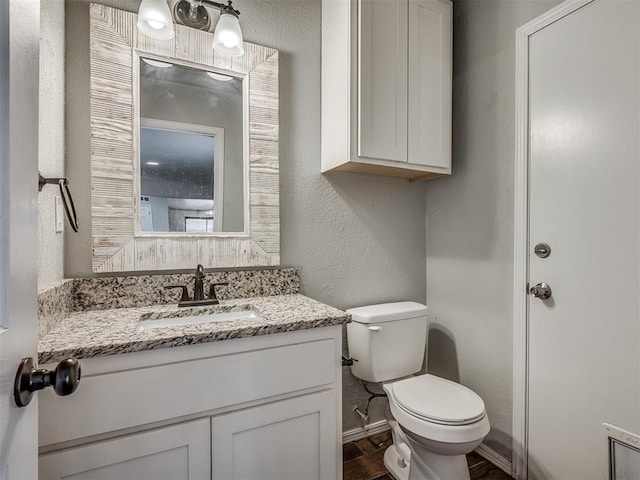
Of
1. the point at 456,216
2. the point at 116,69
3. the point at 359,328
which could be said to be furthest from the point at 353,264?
the point at 116,69

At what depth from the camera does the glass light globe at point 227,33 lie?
1.38 metres

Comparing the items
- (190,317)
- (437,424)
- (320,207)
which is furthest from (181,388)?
(320,207)

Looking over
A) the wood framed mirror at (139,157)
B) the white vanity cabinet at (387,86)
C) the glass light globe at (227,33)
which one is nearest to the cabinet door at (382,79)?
the white vanity cabinet at (387,86)

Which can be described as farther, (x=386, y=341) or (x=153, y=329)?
(x=386, y=341)

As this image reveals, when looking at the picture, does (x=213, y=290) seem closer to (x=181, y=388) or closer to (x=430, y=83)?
(x=181, y=388)

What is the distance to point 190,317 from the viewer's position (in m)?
1.27

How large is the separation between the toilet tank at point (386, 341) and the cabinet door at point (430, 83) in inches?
29.6

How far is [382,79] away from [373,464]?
183 centimetres

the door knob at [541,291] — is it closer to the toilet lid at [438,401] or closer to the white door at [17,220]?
the toilet lid at [438,401]

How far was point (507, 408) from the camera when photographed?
1.55 meters

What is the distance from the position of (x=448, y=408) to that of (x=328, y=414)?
1.63 ft

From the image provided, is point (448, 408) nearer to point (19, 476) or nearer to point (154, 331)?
point (154, 331)

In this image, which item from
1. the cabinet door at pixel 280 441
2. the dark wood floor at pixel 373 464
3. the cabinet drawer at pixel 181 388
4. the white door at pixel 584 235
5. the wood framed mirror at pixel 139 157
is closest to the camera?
the cabinet drawer at pixel 181 388

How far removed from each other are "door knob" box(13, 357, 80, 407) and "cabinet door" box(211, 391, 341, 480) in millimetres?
595
